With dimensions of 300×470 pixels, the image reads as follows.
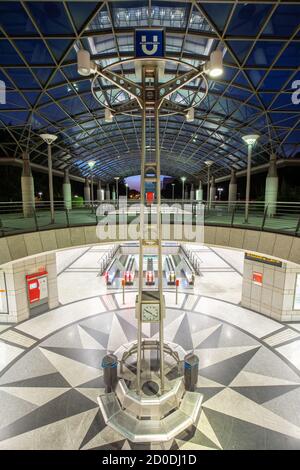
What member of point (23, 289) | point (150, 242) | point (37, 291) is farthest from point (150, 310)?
point (37, 291)

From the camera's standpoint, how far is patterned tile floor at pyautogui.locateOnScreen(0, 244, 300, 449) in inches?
234

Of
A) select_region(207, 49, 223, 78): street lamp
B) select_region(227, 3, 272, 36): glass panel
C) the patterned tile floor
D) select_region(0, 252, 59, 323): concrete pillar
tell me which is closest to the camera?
select_region(207, 49, 223, 78): street lamp

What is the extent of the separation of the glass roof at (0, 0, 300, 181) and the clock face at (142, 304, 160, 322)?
246 inches

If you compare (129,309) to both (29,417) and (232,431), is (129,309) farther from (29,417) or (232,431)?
(232,431)

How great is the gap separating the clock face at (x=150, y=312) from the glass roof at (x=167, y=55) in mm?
6253

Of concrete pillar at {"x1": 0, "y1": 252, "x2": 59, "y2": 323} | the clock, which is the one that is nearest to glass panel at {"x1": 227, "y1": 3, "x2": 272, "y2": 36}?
the clock

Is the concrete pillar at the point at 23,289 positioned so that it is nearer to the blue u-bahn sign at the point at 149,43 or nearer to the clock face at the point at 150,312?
the clock face at the point at 150,312

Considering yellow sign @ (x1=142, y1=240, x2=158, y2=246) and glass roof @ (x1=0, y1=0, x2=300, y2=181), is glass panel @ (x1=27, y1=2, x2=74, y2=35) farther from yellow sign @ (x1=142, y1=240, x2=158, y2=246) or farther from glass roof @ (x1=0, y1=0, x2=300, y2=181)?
yellow sign @ (x1=142, y1=240, x2=158, y2=246)

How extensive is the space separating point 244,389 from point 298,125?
60.4ft

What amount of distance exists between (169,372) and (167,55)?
49.9ft

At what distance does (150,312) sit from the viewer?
6.60 m

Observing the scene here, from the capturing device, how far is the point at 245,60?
449 inches

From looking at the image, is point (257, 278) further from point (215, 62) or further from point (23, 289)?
point (23, 289)
